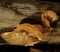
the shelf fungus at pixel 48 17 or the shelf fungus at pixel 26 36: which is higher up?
the shelf fungus at pixel 48 17

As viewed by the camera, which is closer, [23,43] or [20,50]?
[23,43]

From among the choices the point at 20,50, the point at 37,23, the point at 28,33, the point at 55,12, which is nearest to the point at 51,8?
the point at 55,12

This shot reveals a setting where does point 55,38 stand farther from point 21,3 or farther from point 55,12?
point 21,3

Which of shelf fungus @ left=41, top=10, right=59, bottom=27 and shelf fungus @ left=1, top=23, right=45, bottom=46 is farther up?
shelf fungus @ left=41, top=10, right=59, bottom=27

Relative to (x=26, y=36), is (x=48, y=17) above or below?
above
